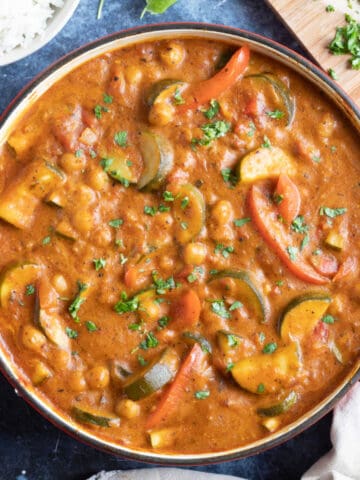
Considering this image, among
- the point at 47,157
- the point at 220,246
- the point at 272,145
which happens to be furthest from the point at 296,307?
the point at 47,157

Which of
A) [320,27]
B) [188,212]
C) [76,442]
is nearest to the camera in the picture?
[188,212]

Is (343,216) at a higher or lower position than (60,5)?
lower

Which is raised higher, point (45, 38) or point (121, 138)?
point (45, 38)

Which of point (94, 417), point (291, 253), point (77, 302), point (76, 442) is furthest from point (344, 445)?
point (77, 302)

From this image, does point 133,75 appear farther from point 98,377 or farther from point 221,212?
point 98,377

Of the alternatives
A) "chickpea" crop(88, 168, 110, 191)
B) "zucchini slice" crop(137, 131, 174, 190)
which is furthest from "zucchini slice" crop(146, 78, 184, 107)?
"chickpea" crop(88, 168, 110, 191)

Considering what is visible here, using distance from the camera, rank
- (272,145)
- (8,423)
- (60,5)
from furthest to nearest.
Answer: (8,423) < (60,5) < (272,145)

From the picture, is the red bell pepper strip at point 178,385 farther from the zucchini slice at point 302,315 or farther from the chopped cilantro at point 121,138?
the chopped cilantro at point 121,138

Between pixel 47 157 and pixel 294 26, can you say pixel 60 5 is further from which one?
pixel 294 26
